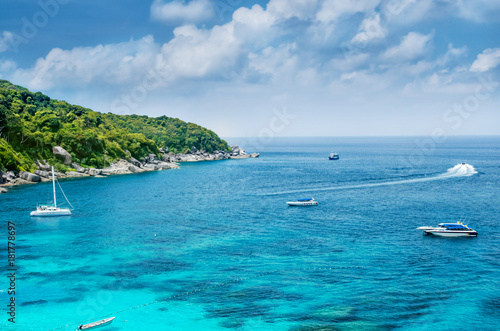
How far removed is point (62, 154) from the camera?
159125mm

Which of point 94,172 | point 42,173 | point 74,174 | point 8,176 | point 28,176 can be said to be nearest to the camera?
point 8,176

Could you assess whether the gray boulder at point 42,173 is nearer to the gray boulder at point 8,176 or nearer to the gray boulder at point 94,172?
the gray boulder at point 8,176

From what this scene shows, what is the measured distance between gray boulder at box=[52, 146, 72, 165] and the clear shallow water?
Result: 4926 centimetres

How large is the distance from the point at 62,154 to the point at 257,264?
131698mm

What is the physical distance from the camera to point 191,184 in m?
149

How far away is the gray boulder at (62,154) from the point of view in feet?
519

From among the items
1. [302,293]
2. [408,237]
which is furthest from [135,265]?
[408,237]

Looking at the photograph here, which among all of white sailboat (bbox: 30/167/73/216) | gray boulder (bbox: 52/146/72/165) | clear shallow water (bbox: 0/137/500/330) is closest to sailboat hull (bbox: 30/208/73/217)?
white sailboat (bbox: 30/167/73/216)

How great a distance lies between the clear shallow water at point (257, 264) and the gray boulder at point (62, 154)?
4926 cm

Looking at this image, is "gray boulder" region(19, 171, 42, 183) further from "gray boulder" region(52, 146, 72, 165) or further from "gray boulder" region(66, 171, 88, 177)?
"gray boulder" region(52, 146, 72, 165)

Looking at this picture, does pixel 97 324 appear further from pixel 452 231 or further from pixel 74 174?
pixel 74 174

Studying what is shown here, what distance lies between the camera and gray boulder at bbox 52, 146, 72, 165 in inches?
6225

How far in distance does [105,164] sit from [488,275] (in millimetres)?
162559

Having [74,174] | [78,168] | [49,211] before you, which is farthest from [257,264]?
[78,168]
